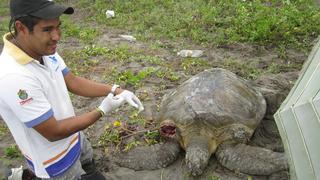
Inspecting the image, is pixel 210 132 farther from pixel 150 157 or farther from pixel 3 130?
pixel 3 130

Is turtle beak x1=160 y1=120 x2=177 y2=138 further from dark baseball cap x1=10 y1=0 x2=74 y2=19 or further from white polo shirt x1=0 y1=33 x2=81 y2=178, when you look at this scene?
dark baseball cap x1=10 y1=0 x2=74 y2=19

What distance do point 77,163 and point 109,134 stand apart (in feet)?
2.81

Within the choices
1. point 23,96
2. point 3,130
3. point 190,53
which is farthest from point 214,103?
point 3,130

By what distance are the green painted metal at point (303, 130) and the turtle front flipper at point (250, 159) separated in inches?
38.1

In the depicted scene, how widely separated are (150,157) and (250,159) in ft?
2.77

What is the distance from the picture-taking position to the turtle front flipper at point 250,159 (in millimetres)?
3266

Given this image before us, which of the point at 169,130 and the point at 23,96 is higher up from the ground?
the point at 23,96

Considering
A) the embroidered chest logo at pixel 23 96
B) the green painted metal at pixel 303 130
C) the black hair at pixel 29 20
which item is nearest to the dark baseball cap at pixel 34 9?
the black hair at pixel 29 20

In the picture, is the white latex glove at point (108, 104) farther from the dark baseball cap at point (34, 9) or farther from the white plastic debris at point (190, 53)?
the white plastic debris at point (190, 53)

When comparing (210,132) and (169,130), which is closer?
(210,132)

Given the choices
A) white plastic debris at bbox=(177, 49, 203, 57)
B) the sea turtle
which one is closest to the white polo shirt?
the sea turtle

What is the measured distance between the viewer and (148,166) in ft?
11.6

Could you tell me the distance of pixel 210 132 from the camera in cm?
354

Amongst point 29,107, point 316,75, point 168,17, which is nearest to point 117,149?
point 29,107
